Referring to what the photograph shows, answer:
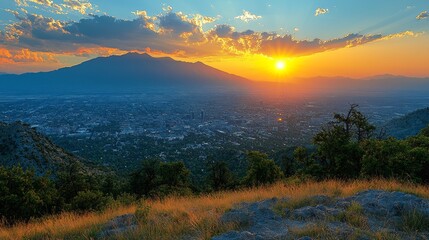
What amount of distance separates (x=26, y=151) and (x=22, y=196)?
36.2 m

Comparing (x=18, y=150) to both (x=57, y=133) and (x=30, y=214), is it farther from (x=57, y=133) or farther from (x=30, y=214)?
(x=57, y=133)

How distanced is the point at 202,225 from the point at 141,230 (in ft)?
4.85

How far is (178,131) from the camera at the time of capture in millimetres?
141125

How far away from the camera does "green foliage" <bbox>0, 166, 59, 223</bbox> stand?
60.7ft

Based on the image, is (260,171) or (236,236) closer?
(236,236)

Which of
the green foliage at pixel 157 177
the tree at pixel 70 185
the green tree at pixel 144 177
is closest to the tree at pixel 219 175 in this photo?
the green foliage at pixel 157 177

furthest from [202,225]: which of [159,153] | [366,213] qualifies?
[159,153]

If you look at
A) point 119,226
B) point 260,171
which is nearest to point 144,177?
point 260,171

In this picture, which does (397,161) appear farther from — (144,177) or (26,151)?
(26,151)

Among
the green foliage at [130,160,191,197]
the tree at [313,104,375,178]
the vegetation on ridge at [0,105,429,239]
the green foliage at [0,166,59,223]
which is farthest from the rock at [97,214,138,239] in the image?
the green foliage at [130,160,191,197]

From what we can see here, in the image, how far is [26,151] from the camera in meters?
49.8

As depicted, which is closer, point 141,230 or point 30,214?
point 141,230

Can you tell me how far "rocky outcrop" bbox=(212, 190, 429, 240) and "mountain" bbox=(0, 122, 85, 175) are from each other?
47648mm

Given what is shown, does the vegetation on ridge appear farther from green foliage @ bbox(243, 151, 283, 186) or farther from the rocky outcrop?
the rocky outcrop
